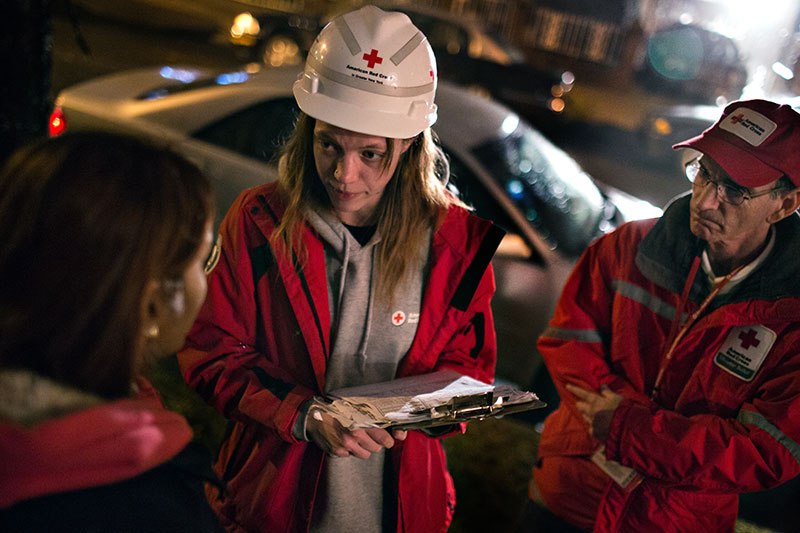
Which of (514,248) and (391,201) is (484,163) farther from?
(391,201)

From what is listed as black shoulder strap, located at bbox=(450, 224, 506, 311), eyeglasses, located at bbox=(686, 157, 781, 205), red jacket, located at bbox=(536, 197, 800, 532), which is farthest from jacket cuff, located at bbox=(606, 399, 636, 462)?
eyeglasses, located at bbox=(686, 157, 781, 205)

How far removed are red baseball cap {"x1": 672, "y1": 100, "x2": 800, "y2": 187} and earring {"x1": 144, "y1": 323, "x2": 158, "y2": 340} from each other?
4.79 ft

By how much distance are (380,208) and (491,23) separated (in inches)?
720

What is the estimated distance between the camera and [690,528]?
1.93 metres

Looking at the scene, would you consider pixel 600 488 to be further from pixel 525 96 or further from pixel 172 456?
pixel 525 96

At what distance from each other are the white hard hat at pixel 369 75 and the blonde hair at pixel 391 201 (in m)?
0.09

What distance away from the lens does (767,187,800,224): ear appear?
187 centimetres

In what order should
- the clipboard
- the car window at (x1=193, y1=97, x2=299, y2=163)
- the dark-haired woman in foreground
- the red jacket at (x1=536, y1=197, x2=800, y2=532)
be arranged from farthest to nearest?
the car window at (x1=193, y1=97, x2=299, y2=163) → the red jacket at (x1=536, y1=197, x2=800, y2=532) → the clipboard → the dark-haired woman in foreground

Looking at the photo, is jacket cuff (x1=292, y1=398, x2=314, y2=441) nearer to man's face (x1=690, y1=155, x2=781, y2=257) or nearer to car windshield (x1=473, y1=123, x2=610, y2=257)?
man's face (x1=690, y1=155, x2=781, y2=257)

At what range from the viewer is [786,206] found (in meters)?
1.89

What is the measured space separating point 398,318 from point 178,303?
28.7 inches

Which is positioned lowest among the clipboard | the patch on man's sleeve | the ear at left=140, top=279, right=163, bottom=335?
the clipboard

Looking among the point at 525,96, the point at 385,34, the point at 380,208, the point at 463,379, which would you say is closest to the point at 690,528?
the point at 463,379

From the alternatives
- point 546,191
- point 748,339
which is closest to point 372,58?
point 748,339
